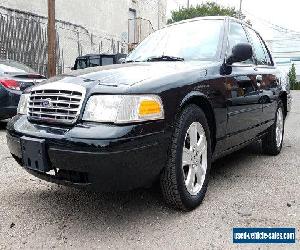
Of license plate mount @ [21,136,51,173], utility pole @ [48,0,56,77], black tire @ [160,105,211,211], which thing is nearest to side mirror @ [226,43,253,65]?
black tire @ [160,105,211,211]

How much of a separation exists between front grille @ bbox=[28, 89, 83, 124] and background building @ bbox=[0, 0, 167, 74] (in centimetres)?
1202

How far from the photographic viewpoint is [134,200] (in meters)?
3.29

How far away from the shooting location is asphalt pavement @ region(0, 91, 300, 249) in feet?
8.46

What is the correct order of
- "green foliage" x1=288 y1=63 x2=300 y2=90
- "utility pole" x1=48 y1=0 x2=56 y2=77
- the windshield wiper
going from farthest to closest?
"green foliage" x1=288 y1=63 x2=300 y2=90 → "utility pole" x1=48 y1=0 x2=56 y2=77 → the windshield wiper

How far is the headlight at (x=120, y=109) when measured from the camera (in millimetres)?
2561

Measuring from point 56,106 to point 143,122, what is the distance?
2.05 feet

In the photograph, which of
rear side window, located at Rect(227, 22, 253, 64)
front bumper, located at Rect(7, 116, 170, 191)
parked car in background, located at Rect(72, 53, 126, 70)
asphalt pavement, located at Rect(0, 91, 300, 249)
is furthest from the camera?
parked car in background, located at Rect(72, 53, 126, 70)

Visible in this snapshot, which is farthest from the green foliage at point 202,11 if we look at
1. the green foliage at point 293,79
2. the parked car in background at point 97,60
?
the parked car in background at point 97,60

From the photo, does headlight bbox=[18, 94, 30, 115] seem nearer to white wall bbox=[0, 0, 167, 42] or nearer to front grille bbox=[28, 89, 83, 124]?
front grille bbox=[28, 89, 83, 124]

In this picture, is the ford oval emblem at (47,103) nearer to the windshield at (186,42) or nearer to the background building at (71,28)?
the windshield at (186,42)

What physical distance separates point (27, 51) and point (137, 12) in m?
13.2

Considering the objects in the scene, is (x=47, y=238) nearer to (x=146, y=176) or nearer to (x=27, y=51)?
(x=146, y=176)

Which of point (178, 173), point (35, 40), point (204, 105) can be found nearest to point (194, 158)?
point (178, 173)

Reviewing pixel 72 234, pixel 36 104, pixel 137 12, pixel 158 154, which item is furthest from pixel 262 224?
pixel 137 12
